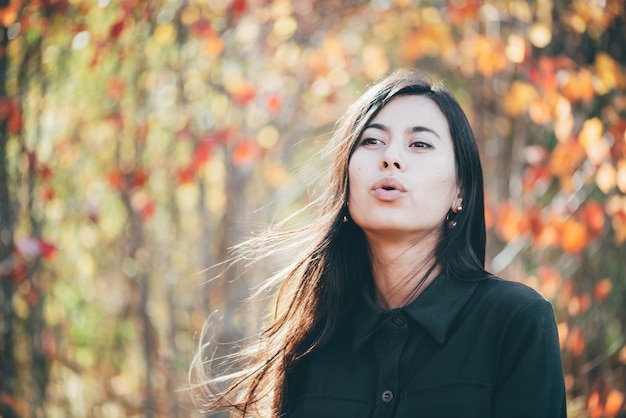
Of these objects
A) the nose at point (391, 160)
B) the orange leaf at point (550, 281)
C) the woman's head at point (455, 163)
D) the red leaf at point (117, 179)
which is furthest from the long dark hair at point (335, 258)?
the red leaf at point (117, 179)

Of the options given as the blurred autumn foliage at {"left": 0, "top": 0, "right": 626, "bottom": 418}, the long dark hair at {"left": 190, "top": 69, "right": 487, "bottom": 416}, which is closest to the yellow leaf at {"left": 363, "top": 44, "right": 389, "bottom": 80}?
the blurred autumn foliage at {"left": 0, "top": 0, "right": 626, "bottom": 418}

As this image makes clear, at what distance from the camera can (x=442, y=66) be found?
6695 mm

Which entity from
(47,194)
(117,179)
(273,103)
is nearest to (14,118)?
(47,194)

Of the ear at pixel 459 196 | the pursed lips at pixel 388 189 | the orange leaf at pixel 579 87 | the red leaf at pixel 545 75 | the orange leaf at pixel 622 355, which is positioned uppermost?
the red leaf at pixel 545 75

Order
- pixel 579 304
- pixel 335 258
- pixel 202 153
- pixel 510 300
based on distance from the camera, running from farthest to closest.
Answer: pixel 202 153
pixel 579 304
pixel 335 258
pixel 510 300

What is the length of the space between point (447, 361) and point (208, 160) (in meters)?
3.19

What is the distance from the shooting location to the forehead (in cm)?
207

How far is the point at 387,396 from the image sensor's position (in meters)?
1.88

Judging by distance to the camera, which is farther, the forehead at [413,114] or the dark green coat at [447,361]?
the forehead at [413,114]

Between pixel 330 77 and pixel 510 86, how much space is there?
55.7 inches

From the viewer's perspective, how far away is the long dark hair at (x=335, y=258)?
208cm

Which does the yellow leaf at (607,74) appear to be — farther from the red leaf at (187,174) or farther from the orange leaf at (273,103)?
the red leaf at (187,174)

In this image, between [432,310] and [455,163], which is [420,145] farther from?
[432,310]

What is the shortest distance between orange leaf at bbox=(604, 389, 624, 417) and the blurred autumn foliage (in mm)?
11
